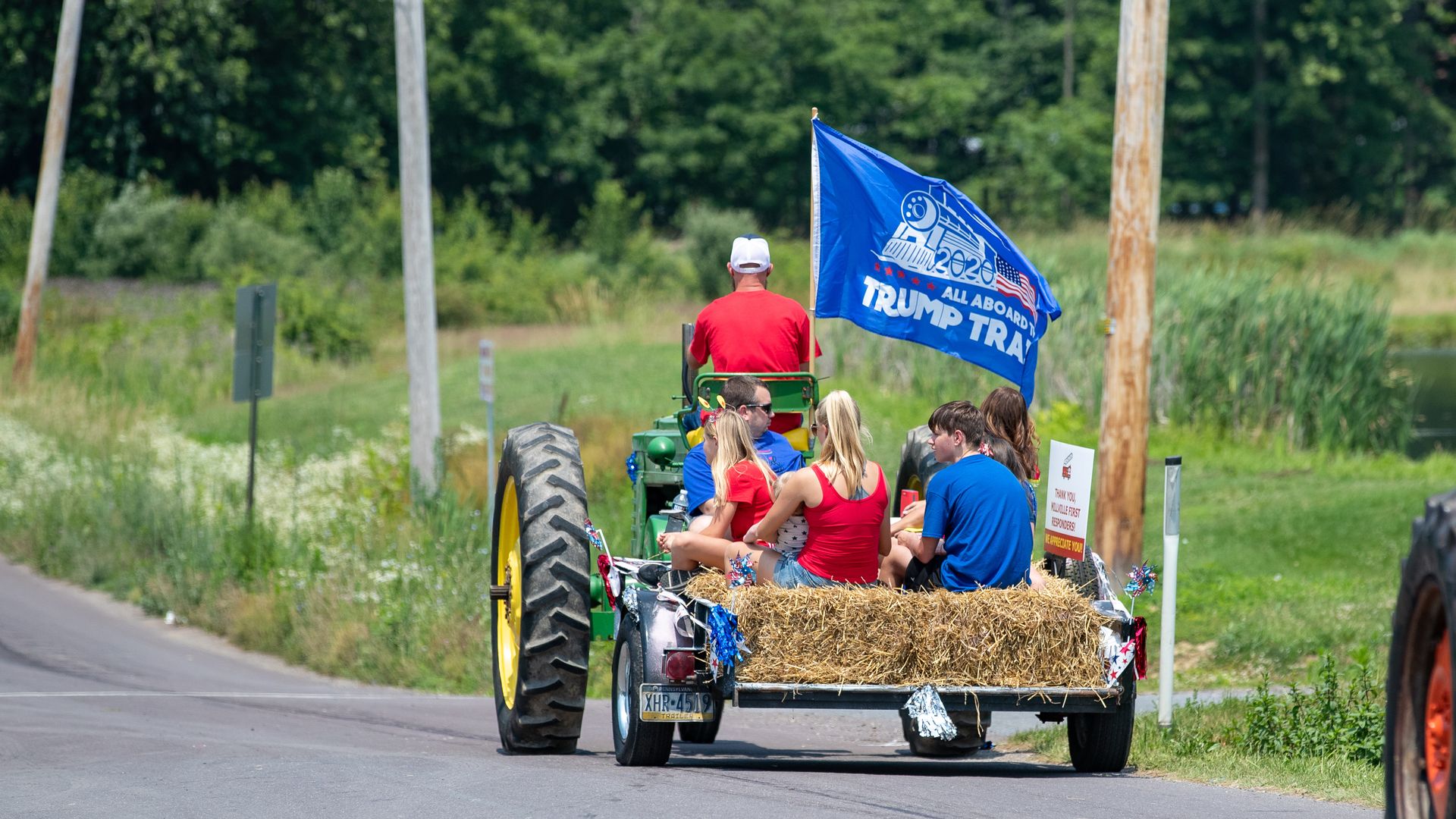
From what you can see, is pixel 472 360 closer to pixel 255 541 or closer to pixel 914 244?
pixel 255 541

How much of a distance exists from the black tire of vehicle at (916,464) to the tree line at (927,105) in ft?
155

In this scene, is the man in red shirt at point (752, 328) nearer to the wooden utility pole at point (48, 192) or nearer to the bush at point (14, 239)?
the wooden utility pole at point (48, 192)

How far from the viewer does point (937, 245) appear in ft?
33.8

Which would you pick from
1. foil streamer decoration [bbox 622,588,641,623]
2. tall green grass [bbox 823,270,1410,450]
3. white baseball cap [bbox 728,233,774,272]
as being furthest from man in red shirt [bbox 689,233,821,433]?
tall green grass [bbox 823,270,1410,450]

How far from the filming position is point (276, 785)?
7.58m

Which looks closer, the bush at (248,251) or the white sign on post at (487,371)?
the white sign on post at (487,371)

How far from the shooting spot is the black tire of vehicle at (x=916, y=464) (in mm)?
9938

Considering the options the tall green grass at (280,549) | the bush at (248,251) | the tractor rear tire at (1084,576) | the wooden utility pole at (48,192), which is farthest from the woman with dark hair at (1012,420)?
the bush at (248,251)

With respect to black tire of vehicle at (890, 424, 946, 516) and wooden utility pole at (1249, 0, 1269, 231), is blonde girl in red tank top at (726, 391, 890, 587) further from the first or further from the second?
wooden utility pole at (1249, 0, 1269, 231)

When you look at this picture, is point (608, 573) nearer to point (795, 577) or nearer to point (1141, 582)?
point (795, 577)

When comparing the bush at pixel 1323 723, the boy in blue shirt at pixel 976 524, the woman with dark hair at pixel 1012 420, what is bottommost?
the bush at pixel 1323 723

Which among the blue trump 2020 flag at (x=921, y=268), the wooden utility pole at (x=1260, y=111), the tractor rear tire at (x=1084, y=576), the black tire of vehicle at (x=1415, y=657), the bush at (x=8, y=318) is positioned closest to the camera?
the black tire of vehicle at (x=1415, y=657)

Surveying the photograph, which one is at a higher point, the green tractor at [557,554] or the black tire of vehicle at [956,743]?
the green tractor at [557,554]

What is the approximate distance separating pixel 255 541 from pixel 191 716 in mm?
6416
